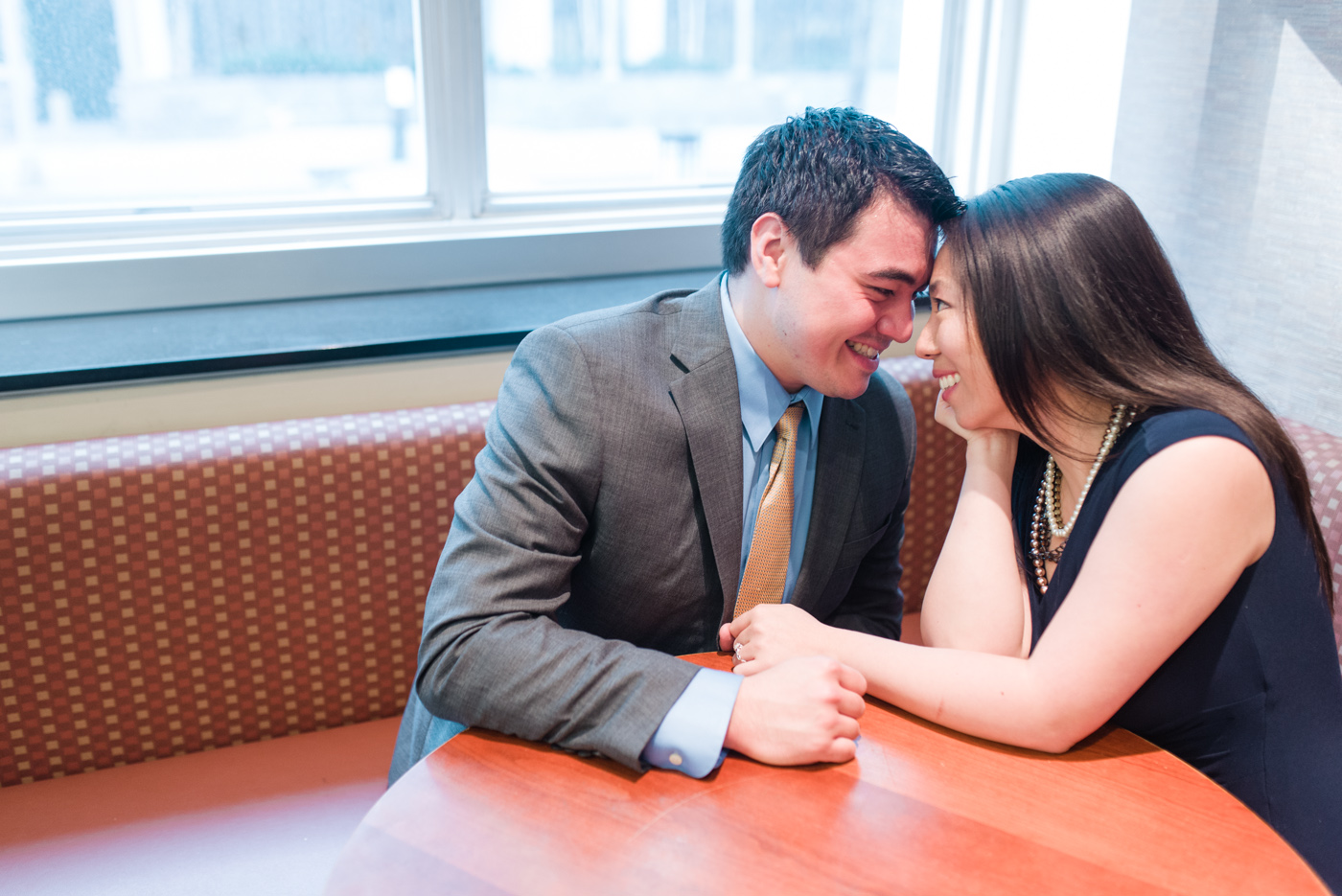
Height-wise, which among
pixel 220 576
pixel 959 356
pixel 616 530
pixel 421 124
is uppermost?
pixel 421 124

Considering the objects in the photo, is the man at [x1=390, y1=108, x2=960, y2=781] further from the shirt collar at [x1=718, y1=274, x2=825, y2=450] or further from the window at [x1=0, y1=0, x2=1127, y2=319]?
the window at [x1=0, y1=0, x2=1127, y2=319]

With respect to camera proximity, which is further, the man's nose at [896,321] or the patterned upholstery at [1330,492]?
the patterned upholstery at [1330,492]

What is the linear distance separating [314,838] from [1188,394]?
1.34m

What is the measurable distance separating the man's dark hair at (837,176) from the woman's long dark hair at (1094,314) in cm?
11

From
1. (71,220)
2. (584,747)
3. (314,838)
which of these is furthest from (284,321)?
(584,747)

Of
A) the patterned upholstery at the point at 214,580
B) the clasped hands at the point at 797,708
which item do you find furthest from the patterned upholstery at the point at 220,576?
the clasped hands at the point at 797,708

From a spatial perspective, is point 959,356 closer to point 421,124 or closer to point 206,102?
point 421,124

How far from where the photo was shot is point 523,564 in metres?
1.26

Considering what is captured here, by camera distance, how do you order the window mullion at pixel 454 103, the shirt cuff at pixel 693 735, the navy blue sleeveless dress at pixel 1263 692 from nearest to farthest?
the shirt cuff at pixel 693 735
the navy blue sleeveless dress at pixel 1263 692
the window mullion at pixel 454 103

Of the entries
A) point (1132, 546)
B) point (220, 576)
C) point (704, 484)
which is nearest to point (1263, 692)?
point (1132, 546)

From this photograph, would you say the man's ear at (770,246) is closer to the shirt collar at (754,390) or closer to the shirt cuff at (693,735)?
the shirt collar at (754,390)

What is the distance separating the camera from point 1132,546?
1116mm

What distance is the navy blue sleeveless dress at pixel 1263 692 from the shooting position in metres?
1.20

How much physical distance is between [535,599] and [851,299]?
22.2 inches
